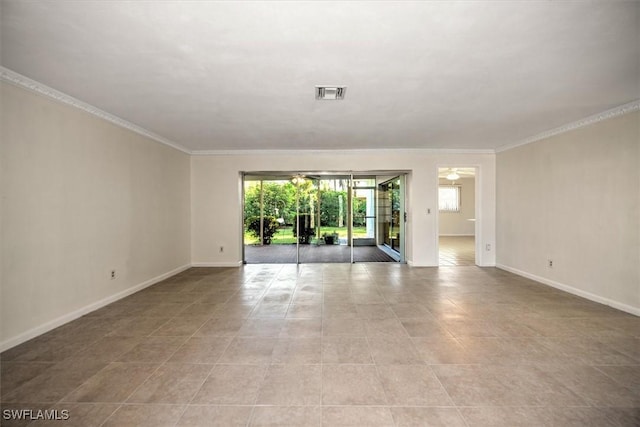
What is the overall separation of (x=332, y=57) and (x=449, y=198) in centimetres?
1129

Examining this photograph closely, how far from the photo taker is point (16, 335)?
105 inches

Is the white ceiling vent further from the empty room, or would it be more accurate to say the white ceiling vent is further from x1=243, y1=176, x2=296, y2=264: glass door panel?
x1=243, y1=176, x2=296, y2=264: glass door panel

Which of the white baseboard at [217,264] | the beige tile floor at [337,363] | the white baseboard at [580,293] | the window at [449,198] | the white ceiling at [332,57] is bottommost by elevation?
the beige tile floor at [337,363]

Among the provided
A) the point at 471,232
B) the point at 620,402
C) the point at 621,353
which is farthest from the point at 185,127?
the point at 471,232

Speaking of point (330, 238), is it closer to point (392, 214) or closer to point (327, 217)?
point (327, 217)

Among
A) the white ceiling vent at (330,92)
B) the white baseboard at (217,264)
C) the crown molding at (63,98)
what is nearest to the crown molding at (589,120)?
the white ceiling vent at (330,92)

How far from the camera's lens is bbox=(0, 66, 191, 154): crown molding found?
2604 mm

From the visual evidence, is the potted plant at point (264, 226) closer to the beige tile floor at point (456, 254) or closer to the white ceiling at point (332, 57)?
the beige tile floor at point (456, 254)

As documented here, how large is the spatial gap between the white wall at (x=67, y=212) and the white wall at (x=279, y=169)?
1362 millimetres

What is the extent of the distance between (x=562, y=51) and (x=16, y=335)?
5.45m

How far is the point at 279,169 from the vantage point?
20.6ft

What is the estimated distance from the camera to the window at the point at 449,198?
12156 mm

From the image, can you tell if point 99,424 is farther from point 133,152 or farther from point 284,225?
point 284,225

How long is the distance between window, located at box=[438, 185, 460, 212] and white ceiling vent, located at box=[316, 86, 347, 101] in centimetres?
1024
